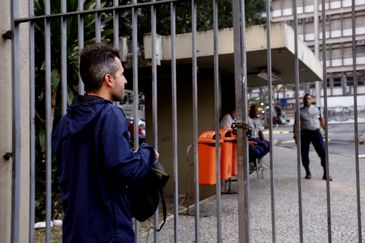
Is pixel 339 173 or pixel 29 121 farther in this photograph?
pixel 339 173

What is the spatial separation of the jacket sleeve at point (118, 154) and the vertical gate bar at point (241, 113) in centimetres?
83

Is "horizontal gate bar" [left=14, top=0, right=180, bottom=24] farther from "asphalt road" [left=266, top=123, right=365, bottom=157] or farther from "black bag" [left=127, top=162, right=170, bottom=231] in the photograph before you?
"asphalt road" [left=266, top=123, right=365, bottom=157]

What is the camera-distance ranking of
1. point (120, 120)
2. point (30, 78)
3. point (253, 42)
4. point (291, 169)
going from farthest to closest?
1. point (291, 169)
2. point (253, 42)
3. point (30, 78)
4. point (120, 120)

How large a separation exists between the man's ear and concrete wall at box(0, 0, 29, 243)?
4.76 ft

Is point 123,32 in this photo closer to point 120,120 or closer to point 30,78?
point 30,78

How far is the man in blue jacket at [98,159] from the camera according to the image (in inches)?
86.0

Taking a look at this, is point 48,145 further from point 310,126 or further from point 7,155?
point 310,126

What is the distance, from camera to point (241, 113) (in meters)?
2.88

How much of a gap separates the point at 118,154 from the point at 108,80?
0.41 metres

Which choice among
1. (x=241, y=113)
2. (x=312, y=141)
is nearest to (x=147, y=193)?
(x=241, y=113)

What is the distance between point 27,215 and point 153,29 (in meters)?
1.76

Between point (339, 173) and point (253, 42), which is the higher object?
point (253, 42)

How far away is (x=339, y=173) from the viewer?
1049cm

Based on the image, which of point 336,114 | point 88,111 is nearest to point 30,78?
point 88,111
